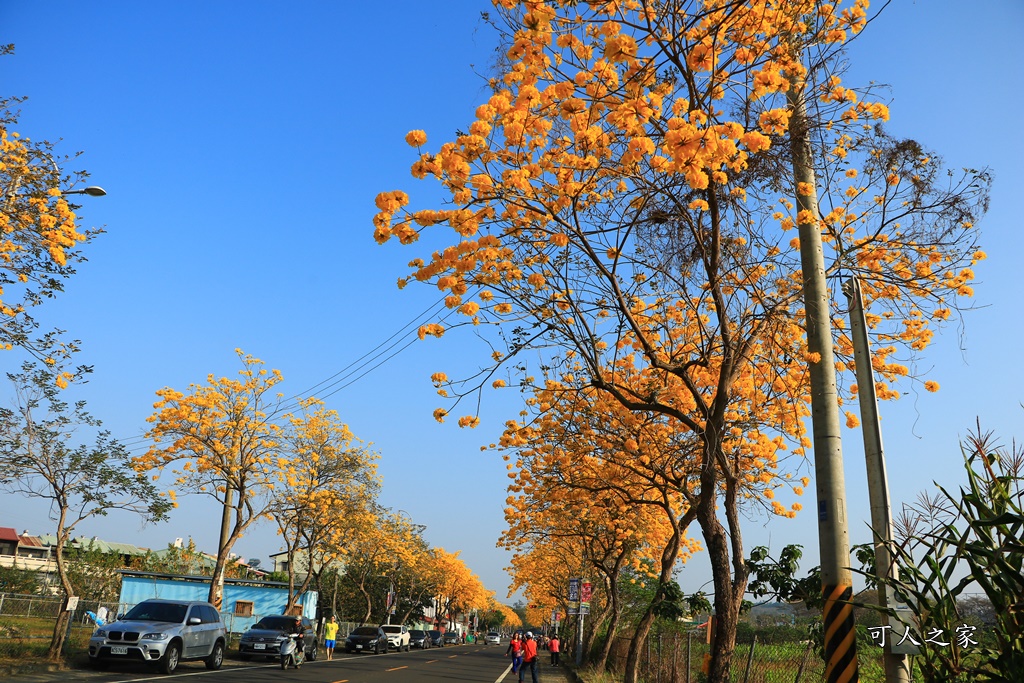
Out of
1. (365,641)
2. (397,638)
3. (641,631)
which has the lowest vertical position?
(397,638)

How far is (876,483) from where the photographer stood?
6.11m

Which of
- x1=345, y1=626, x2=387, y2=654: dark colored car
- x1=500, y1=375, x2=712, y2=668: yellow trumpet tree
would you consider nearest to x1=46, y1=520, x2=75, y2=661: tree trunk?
x1=500, y1=375, x2=712, y2=668: yellow trumpet tree

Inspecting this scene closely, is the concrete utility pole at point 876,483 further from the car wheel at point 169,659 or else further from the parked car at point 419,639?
the parked car at point 419,639

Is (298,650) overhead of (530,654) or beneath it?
beneath

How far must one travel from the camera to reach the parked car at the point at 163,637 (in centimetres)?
1534

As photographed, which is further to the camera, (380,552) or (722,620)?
(380,552)

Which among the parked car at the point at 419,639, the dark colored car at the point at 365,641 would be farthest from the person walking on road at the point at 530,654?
the parked car at the point at 419,639

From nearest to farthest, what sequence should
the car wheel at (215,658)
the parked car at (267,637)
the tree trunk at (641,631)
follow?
1. the tree trunk at (641,631)
2. the car wheel at (215,658)
3. the parked car at (267,637)

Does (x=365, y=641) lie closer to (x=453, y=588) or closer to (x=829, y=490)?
(x=829, y=490)

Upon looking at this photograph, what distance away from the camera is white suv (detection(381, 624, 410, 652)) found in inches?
1593

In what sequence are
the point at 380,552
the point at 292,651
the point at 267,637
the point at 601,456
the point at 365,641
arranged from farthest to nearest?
1. the point at 380,552
2. the point at 365,641
3. the point at 267,637
4. the point at 292,651
5. the point at 601,456

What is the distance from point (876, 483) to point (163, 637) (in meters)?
15.0

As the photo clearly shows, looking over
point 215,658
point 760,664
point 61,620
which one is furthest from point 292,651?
point 760,664

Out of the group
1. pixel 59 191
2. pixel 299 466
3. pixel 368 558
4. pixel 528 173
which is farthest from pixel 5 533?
pixel 528 173
